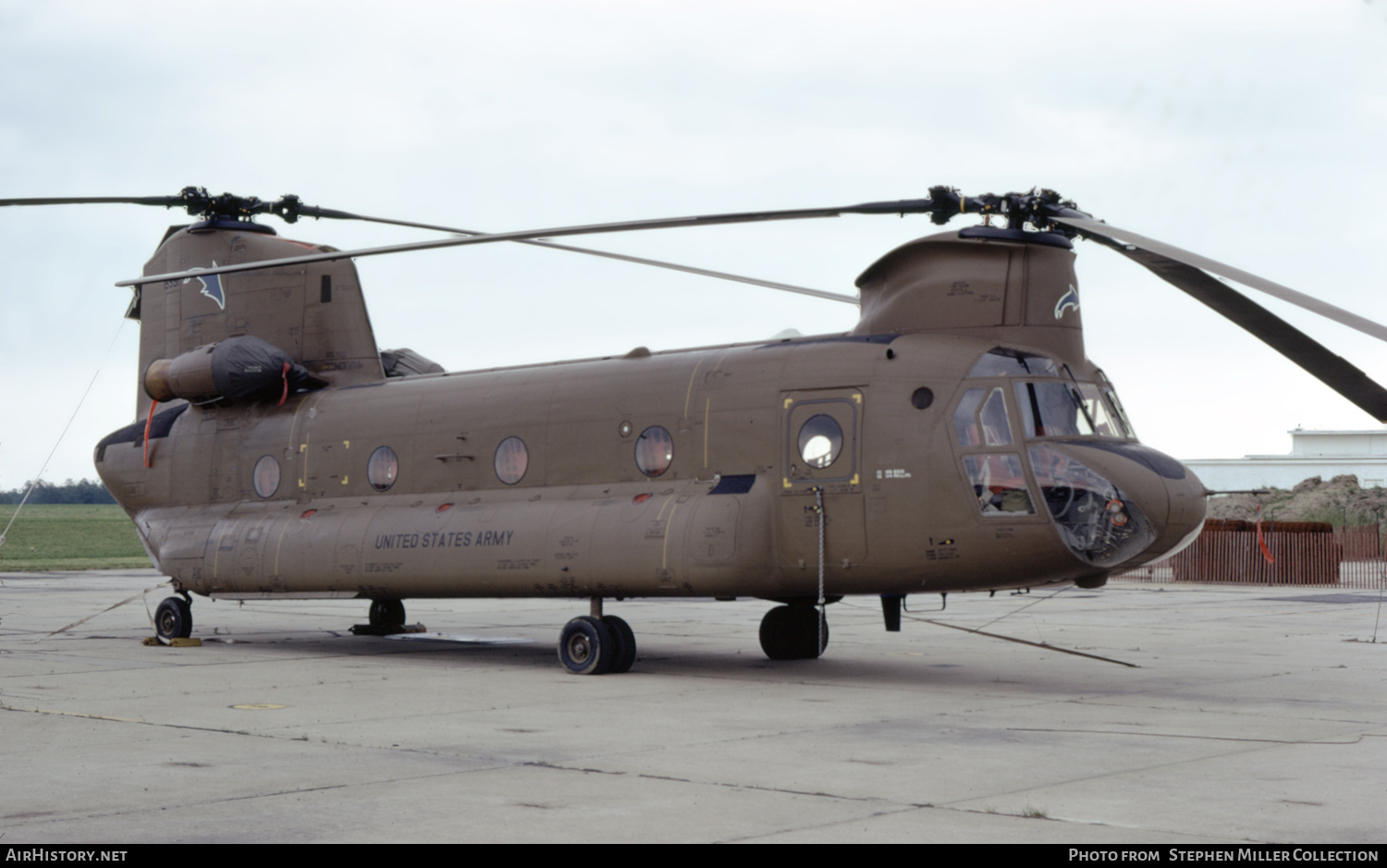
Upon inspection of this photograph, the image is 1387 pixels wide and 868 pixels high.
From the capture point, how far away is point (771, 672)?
15.1 metres

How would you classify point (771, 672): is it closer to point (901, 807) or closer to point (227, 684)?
point (227, 684)

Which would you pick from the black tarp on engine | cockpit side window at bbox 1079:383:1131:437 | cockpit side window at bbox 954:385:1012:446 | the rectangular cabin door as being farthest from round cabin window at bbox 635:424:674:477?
the black tarp on engine

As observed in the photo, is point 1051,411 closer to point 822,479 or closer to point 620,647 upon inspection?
point 822,479

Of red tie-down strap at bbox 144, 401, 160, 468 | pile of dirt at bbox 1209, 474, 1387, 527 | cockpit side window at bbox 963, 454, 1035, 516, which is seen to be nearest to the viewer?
cockpit side window at bbox 963, 454, 1035, 516

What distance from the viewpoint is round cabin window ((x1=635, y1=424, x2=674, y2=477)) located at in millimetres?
14930

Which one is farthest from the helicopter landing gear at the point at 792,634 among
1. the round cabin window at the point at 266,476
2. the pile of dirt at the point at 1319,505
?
the pile of dirt at the point at 1319,505

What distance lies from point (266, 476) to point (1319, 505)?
5740 centimetres

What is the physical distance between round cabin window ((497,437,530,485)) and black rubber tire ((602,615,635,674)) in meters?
2.35

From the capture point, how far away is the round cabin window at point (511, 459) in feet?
53.0

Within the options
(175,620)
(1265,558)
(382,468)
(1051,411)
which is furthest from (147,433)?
(1265,558)

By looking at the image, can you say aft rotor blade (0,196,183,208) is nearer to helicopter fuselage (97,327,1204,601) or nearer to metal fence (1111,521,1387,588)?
helicopter fuselage (97,327,1204,601)

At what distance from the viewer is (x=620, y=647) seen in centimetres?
1475

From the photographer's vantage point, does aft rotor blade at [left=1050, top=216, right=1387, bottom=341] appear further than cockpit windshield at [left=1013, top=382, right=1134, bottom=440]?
No

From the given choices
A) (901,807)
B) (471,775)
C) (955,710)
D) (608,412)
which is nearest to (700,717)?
(955,710)
